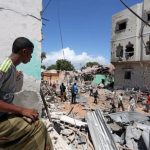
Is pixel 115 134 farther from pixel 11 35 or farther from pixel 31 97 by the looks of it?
pixel 11 35

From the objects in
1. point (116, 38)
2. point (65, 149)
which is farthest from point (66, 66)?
point (65, 149)

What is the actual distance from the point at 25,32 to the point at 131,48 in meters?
26.6

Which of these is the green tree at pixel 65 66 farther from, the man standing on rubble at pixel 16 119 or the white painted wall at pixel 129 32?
the man standing on rubble at pixel 16 119

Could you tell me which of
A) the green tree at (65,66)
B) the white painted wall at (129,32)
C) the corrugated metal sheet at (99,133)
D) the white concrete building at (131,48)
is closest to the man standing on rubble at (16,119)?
the corrugated metal sheet at (99,133)

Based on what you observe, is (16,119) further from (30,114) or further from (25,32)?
(25,32)

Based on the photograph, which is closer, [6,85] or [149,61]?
[6,85]

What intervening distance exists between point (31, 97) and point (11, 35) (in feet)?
3.41

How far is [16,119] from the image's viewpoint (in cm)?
236

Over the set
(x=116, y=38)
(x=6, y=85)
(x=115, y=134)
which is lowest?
(x=115, y=134)

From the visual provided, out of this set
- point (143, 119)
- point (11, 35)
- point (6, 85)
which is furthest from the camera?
point (143, 119)

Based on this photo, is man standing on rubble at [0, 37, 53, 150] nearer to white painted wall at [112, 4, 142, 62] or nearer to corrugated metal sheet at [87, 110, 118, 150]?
Answer: corrugated metal sheet at [87, 110, 118, 150]

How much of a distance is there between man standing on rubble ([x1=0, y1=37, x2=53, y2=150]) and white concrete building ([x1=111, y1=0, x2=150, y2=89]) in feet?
85.1

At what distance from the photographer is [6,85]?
2334 mm

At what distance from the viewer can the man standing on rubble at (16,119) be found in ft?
7.55
